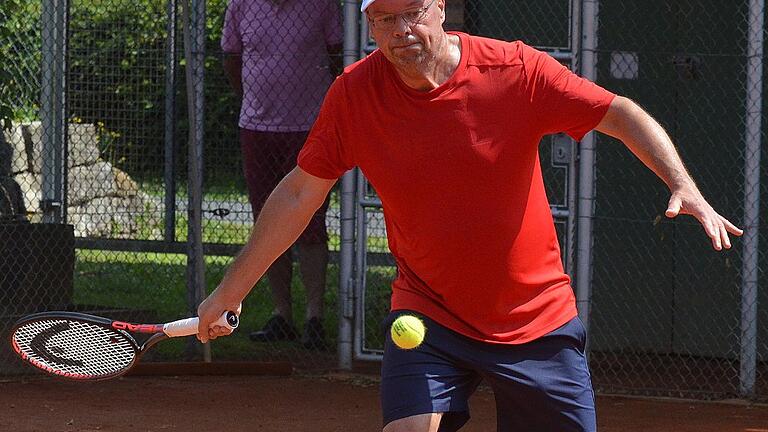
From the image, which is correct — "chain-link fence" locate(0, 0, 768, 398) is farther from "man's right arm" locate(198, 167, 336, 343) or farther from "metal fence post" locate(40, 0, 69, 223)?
"man's right arm" locate(198, 167, 336, 343)

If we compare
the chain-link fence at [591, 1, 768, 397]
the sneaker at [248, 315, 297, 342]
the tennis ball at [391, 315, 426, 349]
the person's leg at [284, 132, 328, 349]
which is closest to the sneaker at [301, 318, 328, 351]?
the person's leg at [284, 132, 328, 349]

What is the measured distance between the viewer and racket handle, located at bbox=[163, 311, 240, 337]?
3.52 metres

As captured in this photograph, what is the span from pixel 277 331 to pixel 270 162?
3.70 feet

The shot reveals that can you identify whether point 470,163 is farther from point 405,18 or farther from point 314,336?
point 314,336

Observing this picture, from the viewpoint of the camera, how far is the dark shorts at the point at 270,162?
7.60m

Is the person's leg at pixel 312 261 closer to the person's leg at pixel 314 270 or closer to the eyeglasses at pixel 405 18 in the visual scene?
the person's leg at pixel 314 270

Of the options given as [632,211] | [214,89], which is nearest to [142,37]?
[214,89]

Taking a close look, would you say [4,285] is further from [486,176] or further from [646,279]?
[486,176]

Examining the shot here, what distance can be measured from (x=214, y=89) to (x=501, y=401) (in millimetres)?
8940

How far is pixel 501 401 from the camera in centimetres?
362

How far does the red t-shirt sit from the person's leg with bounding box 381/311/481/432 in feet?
0.22

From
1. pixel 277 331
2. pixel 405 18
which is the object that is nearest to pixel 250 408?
pixel 277 331

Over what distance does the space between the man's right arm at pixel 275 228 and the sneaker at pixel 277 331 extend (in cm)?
437

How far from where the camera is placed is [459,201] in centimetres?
347
